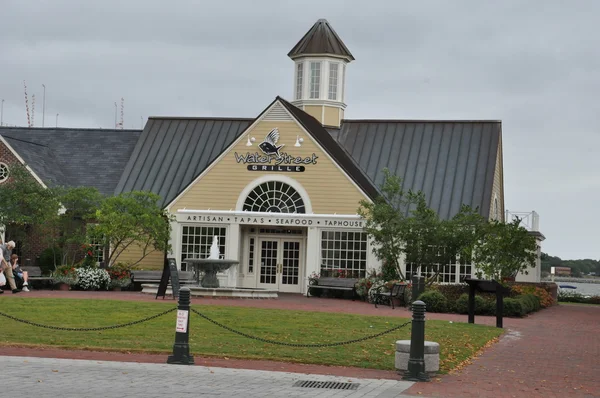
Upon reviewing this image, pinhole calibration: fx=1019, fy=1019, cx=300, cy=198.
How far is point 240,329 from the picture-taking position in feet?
66.3

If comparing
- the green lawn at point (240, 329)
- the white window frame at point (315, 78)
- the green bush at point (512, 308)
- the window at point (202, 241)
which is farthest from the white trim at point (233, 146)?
the green lawn at point (240, 329)

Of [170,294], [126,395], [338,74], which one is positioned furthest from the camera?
[338,74]

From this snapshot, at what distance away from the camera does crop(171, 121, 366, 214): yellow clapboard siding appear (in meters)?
36.8

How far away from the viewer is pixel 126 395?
11.8 metres

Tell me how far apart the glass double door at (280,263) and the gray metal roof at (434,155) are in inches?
176

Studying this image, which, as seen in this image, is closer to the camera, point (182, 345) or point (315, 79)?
point (182, 345)

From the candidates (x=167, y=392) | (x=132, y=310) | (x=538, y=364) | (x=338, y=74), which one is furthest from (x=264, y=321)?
(x=338, y=74)

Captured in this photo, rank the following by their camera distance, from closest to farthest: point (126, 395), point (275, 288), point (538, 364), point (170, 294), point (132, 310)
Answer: point (126, 395) < point (538, 364) < point (132, 310) < point (170, 294) < point (275, 288)

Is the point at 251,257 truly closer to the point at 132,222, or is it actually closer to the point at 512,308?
the point at 132,222

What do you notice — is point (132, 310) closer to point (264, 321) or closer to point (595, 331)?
point (264, 321)

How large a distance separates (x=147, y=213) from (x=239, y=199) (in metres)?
3.66

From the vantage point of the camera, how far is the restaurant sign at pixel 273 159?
37.3 m

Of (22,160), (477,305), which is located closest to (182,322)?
(477,305)

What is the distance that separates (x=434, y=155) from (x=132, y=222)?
1302 cm
